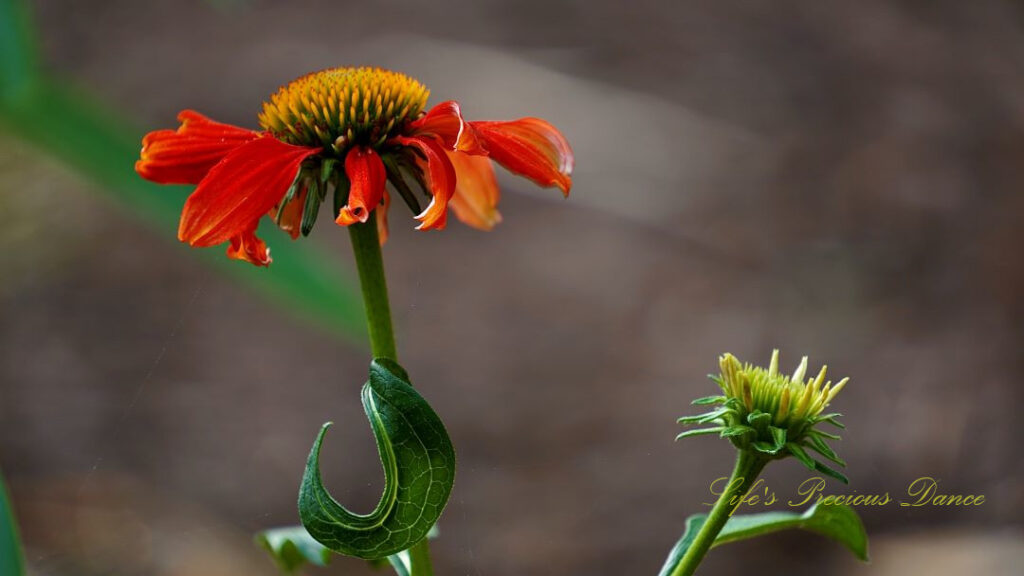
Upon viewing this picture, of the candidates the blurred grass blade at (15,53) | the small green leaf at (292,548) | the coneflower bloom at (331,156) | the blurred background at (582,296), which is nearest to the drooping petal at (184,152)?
the coneflower bloom at (331,156)

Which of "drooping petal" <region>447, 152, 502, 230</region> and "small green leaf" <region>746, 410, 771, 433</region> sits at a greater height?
"drooping petal" <region>447, 152, 502, 230</region>

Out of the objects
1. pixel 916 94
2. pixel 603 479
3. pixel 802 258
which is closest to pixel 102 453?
pixel 603 479

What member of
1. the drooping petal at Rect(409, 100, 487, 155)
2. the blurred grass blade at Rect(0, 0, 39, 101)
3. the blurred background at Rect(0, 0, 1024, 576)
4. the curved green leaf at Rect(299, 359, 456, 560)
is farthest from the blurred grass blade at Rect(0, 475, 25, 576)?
the blurred background at Rect(0, 0, 1024, 576)

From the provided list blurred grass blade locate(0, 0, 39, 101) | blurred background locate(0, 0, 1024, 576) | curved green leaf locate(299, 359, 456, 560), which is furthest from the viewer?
blurred background locate(0, 0, 1024, 576)

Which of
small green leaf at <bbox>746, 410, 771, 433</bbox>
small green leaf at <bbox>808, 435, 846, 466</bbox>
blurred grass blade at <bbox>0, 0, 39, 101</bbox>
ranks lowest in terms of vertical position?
small green leaf at <bbox>808, 435, 846, 466</bbox>

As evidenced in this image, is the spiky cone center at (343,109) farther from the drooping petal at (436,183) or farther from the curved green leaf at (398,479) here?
the curved green leaf at (398,479)

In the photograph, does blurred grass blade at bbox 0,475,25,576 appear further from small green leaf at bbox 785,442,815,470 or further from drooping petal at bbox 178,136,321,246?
small green leaf at bbox 785,442,815,470
